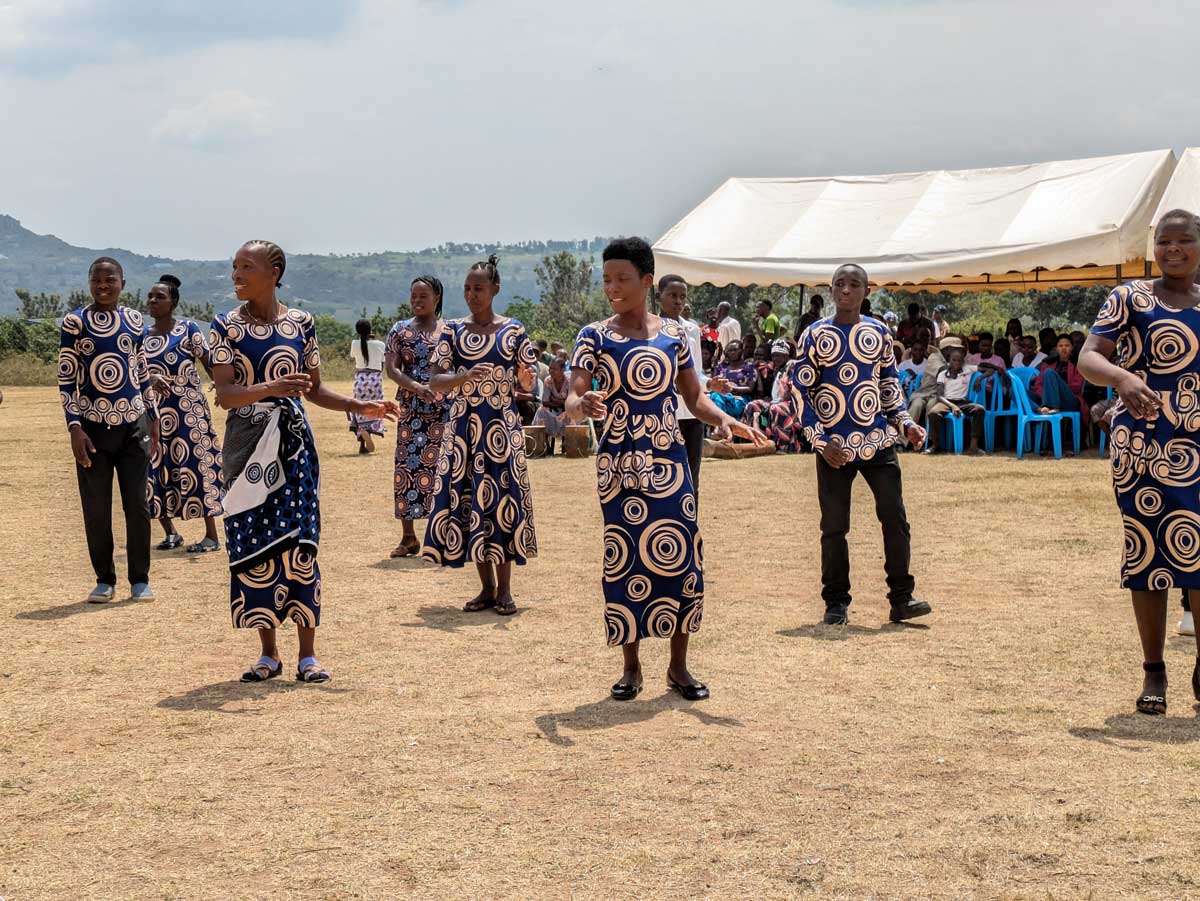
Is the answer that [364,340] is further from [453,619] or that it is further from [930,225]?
[453,619]

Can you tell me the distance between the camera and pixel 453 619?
336 inches

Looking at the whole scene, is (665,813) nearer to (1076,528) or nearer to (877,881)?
(877,881)

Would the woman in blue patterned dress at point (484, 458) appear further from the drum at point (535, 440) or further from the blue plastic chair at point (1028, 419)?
the drum at point (535, 440)

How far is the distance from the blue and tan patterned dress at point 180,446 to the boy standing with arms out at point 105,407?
6.95 feet

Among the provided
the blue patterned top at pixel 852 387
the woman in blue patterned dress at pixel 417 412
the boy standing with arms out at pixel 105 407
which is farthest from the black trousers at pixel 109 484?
the blue patterned top at pixel 852 387

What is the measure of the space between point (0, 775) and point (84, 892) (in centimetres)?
141

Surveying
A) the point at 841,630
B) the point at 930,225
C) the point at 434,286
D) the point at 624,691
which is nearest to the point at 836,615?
the point at 841,630

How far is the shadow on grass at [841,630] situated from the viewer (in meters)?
7.82

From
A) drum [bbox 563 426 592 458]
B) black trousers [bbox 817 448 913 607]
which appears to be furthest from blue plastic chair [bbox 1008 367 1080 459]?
black trousers [bbox 817 448 913 607]

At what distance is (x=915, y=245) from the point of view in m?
19.1

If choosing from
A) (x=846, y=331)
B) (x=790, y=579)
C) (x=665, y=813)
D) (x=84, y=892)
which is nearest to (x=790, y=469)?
(x=790, y=579)

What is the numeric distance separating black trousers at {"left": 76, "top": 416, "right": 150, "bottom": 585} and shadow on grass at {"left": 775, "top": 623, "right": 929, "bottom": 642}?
428cm

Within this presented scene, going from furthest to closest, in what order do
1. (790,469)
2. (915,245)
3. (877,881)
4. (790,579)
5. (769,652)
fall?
1. (915,245)
2. (790,469)
3. (790,579)
4. (769,652)
5. (877,881)

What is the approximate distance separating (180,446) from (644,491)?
6.35 meters
